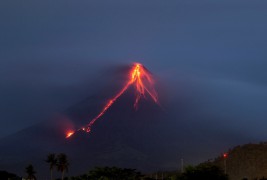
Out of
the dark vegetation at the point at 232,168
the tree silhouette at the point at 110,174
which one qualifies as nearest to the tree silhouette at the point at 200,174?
the dark vegetation at the point at 232,168

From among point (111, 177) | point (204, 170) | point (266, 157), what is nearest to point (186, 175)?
point (204, 170)

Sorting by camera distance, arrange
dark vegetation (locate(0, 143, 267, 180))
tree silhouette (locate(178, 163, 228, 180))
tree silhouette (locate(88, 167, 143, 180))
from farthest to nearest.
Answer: dark vegetation (locate(0, 143, 267, 180)) < tree silhouette (locate(88, 167, 143, 180)) < tree silhouette (locate(178, 163, 228, 180))

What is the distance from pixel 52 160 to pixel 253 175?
56022mm

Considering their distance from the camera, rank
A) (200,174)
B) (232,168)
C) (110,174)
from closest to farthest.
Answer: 1. (200,174)
2. (110,174)
3. (232,168)

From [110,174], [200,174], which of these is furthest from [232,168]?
[200,174]

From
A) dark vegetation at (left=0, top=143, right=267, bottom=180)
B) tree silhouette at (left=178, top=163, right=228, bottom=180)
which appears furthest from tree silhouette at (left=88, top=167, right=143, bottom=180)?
tree silhouette at (left=178, top=163, right=228, bottom=180)

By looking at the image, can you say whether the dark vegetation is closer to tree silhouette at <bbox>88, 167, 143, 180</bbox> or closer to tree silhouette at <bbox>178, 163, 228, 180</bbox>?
tree silhouette at <bbox>88, 167, 143, 180</bbox>

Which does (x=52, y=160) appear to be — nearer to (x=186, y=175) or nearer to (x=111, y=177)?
(x=111, y=177)

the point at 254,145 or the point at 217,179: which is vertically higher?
the point at 254,145

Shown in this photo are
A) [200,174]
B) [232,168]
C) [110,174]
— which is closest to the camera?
[200,174]

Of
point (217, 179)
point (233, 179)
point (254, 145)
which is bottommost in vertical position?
point (217, 179)

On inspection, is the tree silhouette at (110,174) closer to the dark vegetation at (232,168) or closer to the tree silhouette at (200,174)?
the dark vegetation at (232,168)

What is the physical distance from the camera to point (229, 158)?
170000 mm

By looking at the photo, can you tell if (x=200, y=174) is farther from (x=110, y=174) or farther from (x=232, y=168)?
(x=232, y=168)
